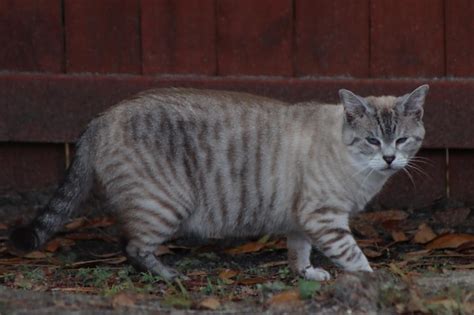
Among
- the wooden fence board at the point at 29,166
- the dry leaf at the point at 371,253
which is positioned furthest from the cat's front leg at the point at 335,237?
the wooden fence board at the point at 29,166

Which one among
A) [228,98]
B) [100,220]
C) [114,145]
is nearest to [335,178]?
[228,98]

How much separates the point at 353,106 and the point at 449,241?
101 centimetres

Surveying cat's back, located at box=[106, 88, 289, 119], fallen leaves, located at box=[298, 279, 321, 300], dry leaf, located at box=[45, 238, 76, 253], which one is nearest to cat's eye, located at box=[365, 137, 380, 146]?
cat's back, located at box=[106, 88, 289, 119]

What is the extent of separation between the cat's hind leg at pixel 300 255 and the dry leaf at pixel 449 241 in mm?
671

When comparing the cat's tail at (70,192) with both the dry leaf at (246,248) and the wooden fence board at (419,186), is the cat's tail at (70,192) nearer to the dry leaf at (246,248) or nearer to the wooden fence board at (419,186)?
the dry leaf at (246,248)

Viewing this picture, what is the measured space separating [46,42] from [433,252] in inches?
97.7

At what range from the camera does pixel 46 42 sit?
21.1 feet

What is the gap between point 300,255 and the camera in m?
5.77

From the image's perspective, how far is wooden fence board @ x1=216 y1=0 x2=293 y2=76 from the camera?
636 cm

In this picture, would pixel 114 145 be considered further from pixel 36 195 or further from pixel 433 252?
pixel 433 252

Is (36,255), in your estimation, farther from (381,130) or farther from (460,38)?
(460,38)

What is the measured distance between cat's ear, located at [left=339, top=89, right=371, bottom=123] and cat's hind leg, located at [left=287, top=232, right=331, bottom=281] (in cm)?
69

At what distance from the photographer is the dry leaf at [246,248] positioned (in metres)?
6.19

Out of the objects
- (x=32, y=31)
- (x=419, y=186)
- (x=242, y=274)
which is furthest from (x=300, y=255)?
(x=32, y=31)
